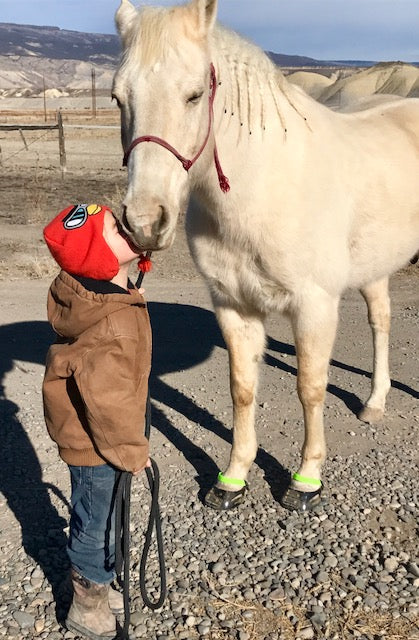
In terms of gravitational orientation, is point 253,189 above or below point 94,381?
above

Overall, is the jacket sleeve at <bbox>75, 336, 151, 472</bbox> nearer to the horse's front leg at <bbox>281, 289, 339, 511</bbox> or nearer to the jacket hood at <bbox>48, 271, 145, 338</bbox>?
the jacket hood at <bbox>48, 271, 145, 338</bbox>

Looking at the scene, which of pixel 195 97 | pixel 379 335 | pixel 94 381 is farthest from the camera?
pixel 379 335

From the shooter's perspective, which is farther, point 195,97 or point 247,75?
point 247,75

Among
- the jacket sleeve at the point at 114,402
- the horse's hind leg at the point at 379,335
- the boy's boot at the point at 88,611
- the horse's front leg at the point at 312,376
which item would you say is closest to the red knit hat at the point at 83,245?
the jacket sleeve at the point at 114,402

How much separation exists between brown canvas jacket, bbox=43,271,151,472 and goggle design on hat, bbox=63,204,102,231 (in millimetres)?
186

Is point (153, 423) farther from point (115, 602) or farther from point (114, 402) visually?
point (114, 402)

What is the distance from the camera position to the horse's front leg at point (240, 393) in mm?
3471

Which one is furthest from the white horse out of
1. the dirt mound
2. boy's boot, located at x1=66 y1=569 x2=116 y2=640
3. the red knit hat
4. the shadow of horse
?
the dirt mound

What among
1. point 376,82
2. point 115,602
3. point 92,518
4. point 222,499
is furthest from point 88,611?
point 376,82

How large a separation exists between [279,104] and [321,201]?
0.49 metres

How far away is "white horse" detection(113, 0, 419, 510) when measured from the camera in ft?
7.86

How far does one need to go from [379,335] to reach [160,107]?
2949 mm

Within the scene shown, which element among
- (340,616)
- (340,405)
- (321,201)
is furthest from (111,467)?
(340,405)

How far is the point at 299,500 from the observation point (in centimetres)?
341
